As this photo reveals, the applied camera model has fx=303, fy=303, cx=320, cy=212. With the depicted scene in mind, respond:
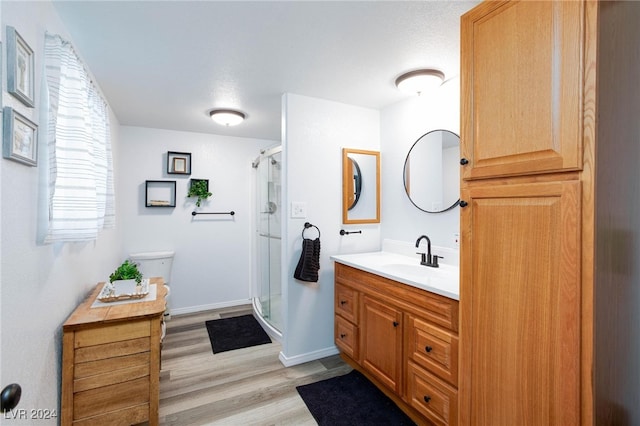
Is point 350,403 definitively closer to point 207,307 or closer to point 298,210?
point 298,210

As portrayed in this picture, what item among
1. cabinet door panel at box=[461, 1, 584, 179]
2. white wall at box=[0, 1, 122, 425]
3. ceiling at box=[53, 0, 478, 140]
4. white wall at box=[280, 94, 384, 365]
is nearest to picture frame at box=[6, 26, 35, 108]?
white wall at box=[0, 1, 122, 425]

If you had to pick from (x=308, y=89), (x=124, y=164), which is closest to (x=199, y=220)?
(x=124, y=164)

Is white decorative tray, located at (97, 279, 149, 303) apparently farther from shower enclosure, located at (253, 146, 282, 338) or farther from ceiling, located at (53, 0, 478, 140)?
ceiling, located at (53, 0, 478, 140)

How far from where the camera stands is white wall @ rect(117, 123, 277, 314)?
3.49 meters

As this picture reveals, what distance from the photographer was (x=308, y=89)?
2.40 metres

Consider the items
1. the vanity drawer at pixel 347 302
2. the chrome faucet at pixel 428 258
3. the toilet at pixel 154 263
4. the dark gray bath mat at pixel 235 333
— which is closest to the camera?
the chrome faucet at pixel 428 258

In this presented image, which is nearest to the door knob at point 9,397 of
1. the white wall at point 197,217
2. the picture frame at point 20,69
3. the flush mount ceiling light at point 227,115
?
the picture frame at point 20,69

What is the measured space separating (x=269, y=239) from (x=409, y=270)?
164 cm

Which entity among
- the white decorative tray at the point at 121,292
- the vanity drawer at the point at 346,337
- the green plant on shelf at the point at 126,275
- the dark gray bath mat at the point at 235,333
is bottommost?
the dark gray bath mat at the point at 235,333

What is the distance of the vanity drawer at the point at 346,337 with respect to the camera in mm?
2303

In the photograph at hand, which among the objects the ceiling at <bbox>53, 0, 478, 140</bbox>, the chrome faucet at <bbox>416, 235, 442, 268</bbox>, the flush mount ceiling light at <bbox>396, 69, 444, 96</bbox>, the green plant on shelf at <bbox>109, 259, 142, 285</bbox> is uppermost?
the ceiling at <bbox>53, 0, 478, 140</bbox>

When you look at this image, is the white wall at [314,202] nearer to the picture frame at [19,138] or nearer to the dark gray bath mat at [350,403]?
the dark gray bath mat at [350,403]

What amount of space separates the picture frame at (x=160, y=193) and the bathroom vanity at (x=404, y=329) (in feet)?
7.57

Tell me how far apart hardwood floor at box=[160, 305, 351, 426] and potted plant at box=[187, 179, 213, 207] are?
159cm
